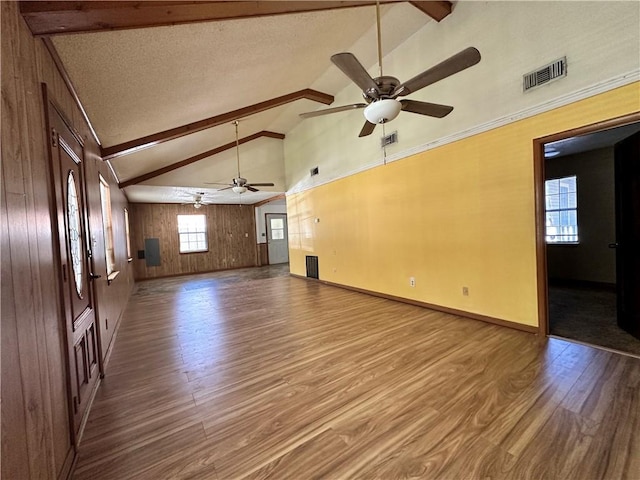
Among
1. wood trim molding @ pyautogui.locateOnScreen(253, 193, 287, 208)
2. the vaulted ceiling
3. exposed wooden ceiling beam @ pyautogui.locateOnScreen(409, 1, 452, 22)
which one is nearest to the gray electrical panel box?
the vaulted ceiling

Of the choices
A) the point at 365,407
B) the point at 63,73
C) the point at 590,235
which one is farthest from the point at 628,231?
the point at 63,73

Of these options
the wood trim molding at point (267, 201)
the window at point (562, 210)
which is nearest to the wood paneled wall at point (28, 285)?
the window at point (562, 210)

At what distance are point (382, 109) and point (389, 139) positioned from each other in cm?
258

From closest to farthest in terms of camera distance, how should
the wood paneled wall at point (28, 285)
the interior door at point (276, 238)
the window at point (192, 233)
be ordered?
1. the wood paneled wall at point (28, 285)
2. the window at point (192, 233)
3. the interior door at point (276, 238)

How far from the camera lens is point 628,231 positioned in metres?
2.73

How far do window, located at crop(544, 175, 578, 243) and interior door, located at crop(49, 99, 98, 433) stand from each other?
22.5 feet

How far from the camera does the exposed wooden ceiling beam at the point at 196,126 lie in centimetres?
361

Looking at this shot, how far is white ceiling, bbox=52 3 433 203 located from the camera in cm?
198

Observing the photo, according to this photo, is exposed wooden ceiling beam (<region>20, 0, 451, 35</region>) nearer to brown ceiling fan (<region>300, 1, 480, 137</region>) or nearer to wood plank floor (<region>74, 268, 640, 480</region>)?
brown ceiling fan (<region>300, 1, 480, 137</region>)

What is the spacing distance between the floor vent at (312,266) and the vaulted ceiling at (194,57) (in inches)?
137

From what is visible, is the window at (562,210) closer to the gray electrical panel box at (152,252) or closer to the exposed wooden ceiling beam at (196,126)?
the exposed wooden ceiling beam at (196,126)

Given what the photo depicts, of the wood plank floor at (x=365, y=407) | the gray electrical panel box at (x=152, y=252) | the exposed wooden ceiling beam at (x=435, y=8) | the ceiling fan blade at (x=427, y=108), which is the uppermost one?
the exposed wooden ceiling beam at (x=435, y=8)

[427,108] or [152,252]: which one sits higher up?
[427,108]

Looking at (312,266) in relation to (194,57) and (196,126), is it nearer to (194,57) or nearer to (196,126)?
(196,126)
